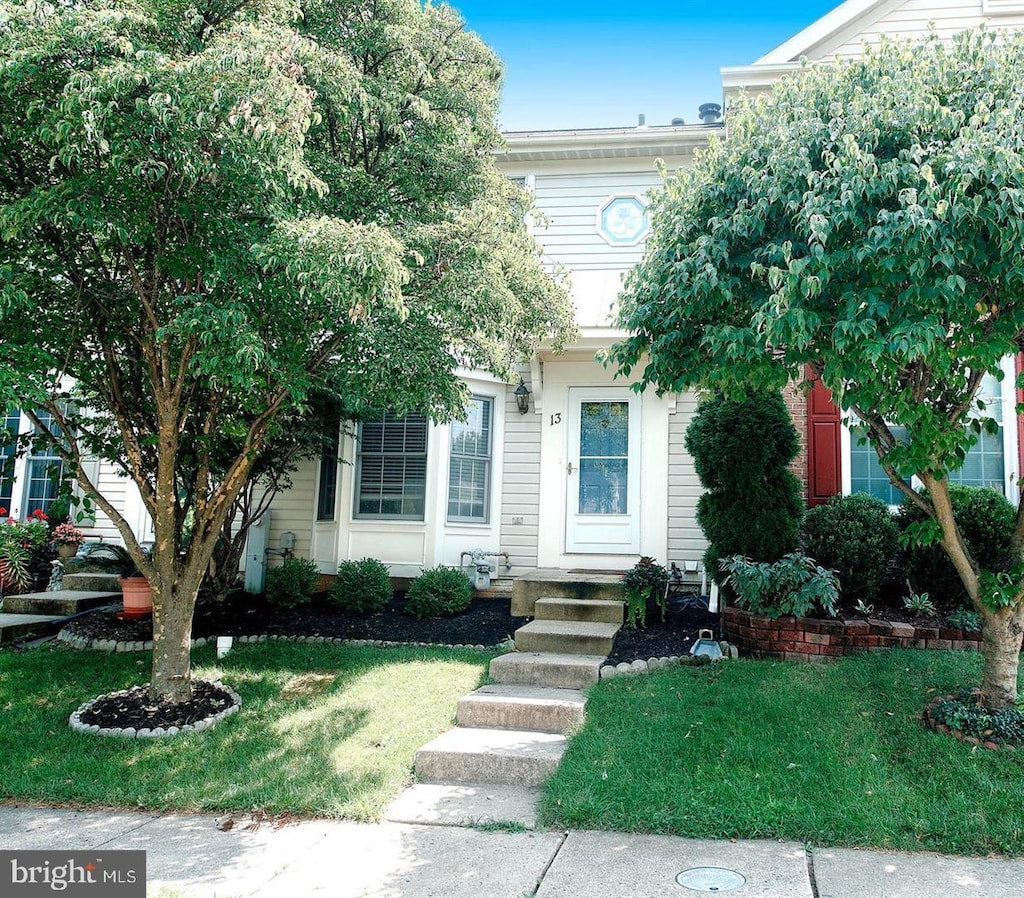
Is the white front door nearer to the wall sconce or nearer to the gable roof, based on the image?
the wall sconce

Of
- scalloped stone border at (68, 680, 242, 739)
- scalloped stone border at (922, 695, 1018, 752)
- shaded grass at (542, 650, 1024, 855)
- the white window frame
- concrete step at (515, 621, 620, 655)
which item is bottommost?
scalloped stone border at (68, 680, 242, 739)

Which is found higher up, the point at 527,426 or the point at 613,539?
the point at 527,426

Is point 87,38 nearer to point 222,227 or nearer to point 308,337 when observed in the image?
point 222,227

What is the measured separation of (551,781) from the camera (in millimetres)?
4363

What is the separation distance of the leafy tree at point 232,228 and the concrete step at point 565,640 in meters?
2.10

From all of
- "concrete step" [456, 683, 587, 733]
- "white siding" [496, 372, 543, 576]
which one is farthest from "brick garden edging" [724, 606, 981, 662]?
"white siding" [496, 372, 543, 576]

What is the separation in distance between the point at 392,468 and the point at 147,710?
4.56m

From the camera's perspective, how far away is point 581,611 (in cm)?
750

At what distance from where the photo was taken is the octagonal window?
10.4 meters

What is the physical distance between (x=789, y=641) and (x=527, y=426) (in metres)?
4.48

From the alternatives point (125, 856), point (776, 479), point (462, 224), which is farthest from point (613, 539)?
point (125, 856)

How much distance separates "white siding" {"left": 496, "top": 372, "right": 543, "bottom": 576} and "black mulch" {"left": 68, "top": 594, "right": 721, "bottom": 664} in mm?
945

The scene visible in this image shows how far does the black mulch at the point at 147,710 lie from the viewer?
5406 mm

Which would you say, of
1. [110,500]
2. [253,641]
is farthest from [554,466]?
[110,500]
